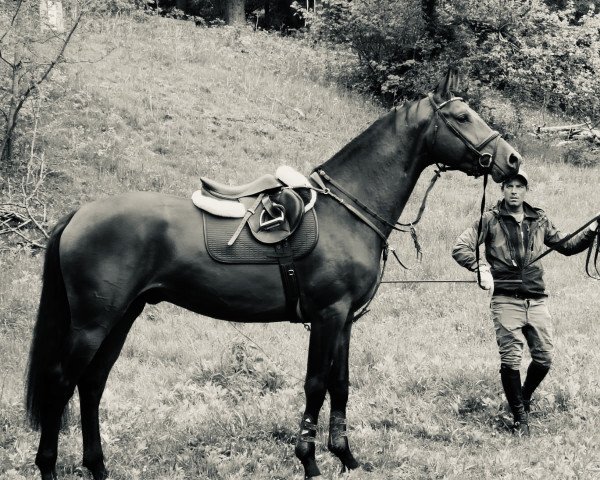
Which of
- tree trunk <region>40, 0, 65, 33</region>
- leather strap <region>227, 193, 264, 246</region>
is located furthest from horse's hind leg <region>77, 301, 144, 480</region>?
tree trunk <region>40, 0, 65, 33</region>

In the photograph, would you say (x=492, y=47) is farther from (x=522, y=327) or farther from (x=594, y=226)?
(x=522, y=327)

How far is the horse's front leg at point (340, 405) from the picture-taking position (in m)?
4.64

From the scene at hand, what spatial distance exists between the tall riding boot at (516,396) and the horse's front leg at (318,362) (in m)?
1.69

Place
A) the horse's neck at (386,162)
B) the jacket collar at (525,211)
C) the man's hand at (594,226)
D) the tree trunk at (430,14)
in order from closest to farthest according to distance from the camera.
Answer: the horse's neck at (386,162), the man's hand at (594,226), the jacket collar at (525,211), the tree trunk at (430,14)

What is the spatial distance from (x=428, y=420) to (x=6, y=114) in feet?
26.7

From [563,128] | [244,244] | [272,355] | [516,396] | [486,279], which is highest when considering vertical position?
[244,244]

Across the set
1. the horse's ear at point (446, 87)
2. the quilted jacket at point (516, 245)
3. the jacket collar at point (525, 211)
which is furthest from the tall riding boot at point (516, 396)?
the horse's ear at point (446, 87)

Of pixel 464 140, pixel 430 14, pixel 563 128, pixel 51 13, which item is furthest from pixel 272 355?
pixel 563 128

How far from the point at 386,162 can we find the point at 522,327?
191 cm

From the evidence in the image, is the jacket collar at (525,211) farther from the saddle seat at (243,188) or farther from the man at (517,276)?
the saddle seat at (243,188)

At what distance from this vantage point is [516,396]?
534 centimetres

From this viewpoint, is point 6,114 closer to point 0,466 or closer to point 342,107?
point 0,466

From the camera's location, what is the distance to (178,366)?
677 cm

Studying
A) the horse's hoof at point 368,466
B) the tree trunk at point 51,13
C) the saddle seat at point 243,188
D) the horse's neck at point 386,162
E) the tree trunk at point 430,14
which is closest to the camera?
the saddle seat at point 243,188
